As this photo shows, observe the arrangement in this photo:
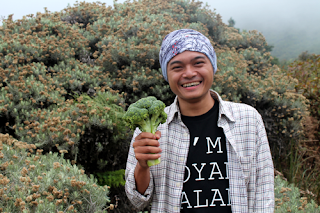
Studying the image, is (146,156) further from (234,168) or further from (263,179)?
(263,179)

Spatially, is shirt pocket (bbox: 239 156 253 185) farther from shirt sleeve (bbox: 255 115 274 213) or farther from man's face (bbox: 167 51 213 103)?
man's face (bbox: 167 51 213 103)

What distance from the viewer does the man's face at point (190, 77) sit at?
1.97m

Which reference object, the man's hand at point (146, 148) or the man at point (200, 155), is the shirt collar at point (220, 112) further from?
the man's hand at point (146, 148)

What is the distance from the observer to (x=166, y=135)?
2.07 metres

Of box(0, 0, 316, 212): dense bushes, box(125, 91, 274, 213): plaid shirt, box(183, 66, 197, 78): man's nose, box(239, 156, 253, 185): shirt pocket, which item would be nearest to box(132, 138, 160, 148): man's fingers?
box(125, 91, 274, 213): plaid shirt

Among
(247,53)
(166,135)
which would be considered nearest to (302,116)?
(247,53)

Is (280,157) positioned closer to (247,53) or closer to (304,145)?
(304,145)

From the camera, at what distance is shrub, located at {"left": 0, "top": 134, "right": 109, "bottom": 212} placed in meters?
2.05

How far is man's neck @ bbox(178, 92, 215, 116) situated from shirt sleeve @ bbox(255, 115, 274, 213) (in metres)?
0.49

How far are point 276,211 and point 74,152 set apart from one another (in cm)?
271

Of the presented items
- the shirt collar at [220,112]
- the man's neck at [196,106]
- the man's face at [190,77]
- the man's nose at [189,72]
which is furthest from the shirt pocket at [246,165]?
the man's nose at [189,72]

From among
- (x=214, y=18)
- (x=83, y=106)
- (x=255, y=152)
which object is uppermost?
(x=214, y=18)

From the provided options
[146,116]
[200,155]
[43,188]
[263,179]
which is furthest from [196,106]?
[43,188]

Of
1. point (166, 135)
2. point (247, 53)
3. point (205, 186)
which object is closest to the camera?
point (205, 186)
